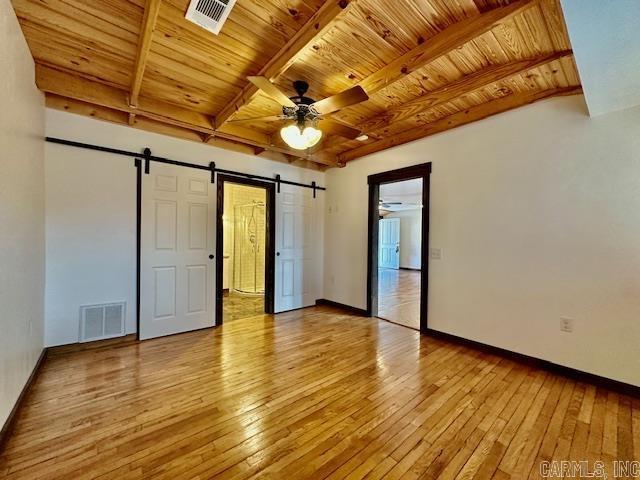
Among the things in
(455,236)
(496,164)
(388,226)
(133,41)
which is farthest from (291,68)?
(388,226)

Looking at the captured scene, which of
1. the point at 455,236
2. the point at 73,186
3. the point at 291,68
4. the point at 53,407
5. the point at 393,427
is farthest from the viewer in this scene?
the point at 455,236

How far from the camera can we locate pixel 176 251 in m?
3.48

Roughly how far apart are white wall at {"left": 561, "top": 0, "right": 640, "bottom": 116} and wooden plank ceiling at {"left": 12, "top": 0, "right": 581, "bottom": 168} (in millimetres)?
292

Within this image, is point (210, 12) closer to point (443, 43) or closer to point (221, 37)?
point (221, 37)

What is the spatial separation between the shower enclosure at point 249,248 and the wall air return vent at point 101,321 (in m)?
2.81

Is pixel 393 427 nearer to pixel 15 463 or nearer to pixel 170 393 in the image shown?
pixel 170 393

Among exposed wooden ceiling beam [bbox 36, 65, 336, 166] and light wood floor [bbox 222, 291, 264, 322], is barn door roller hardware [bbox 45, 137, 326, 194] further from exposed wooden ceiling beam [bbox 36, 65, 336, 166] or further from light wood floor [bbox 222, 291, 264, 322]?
light wood floor [bbox 222, 291, 264, 322]

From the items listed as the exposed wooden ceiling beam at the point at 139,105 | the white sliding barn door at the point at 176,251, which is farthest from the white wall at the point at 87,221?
the exposed wooden ceiling beam at the point at 139,105

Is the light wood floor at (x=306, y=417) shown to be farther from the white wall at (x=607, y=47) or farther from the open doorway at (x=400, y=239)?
the open doorway at (x=400, y=239)

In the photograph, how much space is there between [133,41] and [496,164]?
3563 mm

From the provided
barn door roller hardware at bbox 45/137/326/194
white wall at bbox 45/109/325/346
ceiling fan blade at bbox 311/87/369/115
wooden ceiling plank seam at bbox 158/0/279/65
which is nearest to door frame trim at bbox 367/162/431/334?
barn door roller hardware at bbox 45/137/326/194

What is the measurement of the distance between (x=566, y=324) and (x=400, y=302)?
9.60ft

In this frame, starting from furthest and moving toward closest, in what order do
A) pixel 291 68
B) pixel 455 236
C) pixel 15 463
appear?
pixel 455 236 < pixel 291 68 < pixel 15 463

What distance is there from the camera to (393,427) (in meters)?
1.78
